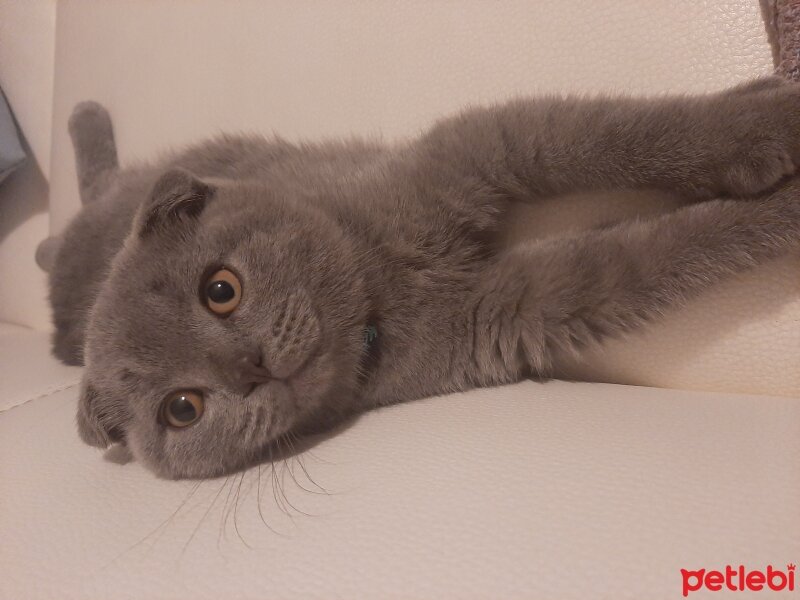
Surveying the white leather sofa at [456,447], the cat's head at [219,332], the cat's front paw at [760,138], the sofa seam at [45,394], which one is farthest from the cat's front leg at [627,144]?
the sofa seam at [45,394]

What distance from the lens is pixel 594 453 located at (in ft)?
2.24

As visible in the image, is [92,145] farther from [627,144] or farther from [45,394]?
[627,144]

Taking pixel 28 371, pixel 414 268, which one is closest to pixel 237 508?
pixel 414 268

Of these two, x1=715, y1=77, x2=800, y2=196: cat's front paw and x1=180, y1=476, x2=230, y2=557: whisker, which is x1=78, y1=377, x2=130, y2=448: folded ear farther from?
x1=715, y1=77, x2=800, y2=196: cat's front paw

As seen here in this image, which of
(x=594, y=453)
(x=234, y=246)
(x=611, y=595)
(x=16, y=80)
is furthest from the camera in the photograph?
(x=16, y=80)

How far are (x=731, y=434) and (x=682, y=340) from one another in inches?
8.1

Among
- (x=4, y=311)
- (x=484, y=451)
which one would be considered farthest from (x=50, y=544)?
(x=4, y=311)

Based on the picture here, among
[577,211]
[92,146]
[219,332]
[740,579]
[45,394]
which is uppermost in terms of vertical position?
[92,146]

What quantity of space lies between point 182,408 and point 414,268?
0.43m

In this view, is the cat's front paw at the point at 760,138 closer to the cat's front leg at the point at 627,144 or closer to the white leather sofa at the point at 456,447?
the cat's front leg at the point at 627,144

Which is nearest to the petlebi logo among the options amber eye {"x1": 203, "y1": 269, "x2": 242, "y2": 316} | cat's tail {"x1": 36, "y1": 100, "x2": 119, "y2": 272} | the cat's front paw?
→ the cat's front paw

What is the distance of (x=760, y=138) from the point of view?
2.50 ft

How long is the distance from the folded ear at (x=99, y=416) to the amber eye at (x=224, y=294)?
230 mm

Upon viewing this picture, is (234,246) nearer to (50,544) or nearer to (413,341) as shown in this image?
(413,341)
